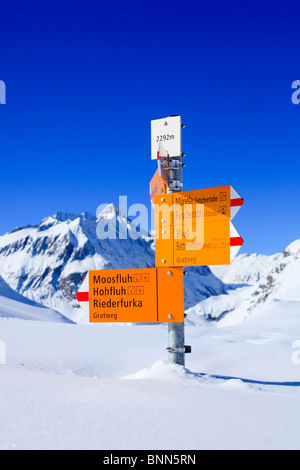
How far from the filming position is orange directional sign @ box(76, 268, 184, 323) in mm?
6527

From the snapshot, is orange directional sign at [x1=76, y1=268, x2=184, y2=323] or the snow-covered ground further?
orange directional sign at [x1=76, y1=268, x2=184, y2=323]

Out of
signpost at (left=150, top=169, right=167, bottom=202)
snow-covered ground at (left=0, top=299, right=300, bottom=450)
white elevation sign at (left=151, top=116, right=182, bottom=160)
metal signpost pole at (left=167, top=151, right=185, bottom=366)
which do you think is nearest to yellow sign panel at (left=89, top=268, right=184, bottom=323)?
metal signpost pole at (left=167, top=151, right=185, bottom=366)

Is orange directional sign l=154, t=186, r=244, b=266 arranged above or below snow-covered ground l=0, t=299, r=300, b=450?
above

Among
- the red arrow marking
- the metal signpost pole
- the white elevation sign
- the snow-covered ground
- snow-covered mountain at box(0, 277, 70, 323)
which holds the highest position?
the white elevation sign

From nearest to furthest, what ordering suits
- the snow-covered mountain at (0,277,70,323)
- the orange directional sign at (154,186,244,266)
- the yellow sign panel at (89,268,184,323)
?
the orange directional sign at (154,186,244,266)
the yellow sign panel at (89,268,184,323)
the snow-covered mountain at (0,277,70,323)

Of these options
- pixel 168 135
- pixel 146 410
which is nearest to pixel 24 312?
pixel 168 135

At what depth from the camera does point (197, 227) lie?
21.6 feet

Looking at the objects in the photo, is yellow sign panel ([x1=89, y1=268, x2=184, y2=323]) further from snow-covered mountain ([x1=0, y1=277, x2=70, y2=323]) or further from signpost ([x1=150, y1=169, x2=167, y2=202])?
snow-covered mountain ([x1=0, y1=277, x2=70, y2=323])

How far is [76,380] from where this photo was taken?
4.98m

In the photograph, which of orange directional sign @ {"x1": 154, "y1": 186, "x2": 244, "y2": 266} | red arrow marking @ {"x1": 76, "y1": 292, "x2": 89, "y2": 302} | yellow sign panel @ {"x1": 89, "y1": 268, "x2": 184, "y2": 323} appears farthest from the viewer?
red arrow marking @ {"x1": 76, "y1": 292, "x2": 89, "y2": 302}

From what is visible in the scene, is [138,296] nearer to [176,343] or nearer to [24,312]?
[176,343]

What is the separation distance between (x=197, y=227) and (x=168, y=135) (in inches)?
63.3

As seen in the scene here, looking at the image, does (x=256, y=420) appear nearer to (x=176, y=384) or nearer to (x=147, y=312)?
(x=176, y=384)

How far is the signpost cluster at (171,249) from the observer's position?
6430 mm
